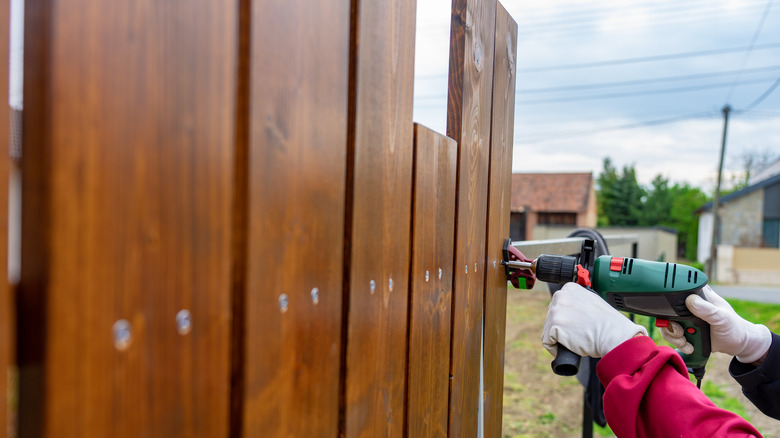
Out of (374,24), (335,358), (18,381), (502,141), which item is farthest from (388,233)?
(502,141)

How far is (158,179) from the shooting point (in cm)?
47

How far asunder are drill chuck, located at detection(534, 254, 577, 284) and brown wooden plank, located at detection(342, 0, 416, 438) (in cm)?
69

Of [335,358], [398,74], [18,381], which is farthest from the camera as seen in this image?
[398,74]

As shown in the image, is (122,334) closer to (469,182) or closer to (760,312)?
(469,182)

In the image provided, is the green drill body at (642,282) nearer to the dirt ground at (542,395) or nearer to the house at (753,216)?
the dirt ground at (542,395)

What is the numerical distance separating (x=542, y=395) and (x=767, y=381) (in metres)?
3.71

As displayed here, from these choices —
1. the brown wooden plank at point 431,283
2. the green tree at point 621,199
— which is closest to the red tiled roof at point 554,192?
the green tree at point 621,199

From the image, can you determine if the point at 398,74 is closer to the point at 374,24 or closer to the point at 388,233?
the point at 374,24

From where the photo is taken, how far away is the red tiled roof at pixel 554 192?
24.5 metres

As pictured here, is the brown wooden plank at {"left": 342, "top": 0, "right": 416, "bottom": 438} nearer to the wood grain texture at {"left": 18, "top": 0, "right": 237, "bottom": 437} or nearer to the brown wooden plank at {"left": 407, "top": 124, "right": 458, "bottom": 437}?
the brown wooden plank at {"left": 407, "top": 124, "right": 458, "bottom": 437}

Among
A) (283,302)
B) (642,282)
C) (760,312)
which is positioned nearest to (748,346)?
(642,282)

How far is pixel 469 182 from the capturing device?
4.20ft

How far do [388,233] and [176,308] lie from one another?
0.49 meters

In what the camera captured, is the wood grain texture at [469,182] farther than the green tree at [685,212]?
No
